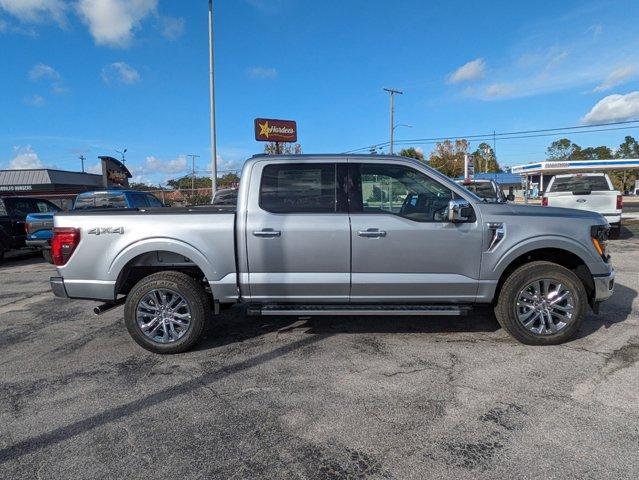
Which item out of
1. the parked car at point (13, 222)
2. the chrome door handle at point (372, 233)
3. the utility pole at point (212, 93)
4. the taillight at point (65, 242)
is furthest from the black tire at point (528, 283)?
the utility pole at point (212, 93)

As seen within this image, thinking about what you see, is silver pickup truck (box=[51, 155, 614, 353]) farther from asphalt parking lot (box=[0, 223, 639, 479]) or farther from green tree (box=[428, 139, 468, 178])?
green tree (box=[428, 139, 468, 178])

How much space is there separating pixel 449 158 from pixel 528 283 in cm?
7483

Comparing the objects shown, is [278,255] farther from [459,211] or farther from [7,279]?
[7,279]

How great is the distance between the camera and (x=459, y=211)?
4.28m

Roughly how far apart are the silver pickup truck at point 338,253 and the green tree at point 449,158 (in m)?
67.3

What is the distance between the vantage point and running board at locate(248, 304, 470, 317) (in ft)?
14.5

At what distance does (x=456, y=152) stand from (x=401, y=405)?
79.5 m

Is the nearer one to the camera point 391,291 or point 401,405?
point 401,405

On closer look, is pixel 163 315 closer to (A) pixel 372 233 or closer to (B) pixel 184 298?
(B) pixel 184 298

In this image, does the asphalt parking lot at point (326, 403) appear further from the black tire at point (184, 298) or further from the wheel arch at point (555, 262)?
the wheel arch at point (555, 262)

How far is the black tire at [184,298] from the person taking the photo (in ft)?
14.6

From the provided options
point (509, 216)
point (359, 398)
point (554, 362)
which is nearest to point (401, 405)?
point (359, 398)

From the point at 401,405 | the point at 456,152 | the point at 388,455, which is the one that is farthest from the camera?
the point at 456,152

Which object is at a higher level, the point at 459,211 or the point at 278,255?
the point at 459,211
